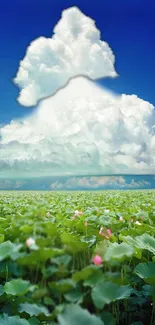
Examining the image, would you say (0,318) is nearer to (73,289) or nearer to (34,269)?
(34,269)

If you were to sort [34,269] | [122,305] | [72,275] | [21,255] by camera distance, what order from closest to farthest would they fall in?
1. [72,275]
2. [21,255]
3. [34,269]
4. [122,305]

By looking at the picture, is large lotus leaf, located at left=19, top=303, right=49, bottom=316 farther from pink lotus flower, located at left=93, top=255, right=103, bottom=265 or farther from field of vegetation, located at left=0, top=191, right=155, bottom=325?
pink lotus flower, located at left=93, top=255, right=103, bottom=265

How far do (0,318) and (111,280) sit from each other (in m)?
0.60

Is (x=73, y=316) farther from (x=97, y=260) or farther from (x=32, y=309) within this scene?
(x=32, y=309)

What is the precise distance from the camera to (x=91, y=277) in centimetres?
146

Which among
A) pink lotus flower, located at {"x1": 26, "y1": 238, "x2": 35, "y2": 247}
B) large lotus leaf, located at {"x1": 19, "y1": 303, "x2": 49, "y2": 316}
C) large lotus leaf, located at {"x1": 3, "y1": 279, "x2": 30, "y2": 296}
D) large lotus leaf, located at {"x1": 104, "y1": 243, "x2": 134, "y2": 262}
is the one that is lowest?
large lotus leaf, located at {"x1": 19, "y1": 303, "x2": 49, "y2": 316}

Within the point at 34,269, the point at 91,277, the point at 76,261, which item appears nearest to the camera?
the point at 91,277

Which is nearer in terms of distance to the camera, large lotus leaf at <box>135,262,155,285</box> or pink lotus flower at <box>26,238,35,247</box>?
pink lotus flower at <box>26,238,35,247</box>

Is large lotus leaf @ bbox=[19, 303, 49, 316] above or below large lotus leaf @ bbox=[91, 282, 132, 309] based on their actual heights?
below

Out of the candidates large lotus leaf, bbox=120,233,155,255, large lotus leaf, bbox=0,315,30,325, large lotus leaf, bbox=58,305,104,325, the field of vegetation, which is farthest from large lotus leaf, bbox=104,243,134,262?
large lotus leaf, bbox=120,233,155,255

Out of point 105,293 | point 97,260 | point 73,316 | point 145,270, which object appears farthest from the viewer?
point 145,270

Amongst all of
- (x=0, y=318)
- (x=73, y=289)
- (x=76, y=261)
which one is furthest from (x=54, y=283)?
(x=0, y=318)

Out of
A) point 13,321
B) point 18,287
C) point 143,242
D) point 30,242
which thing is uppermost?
point 30,242

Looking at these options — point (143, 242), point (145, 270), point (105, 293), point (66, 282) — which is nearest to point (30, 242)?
point (66, 282)
